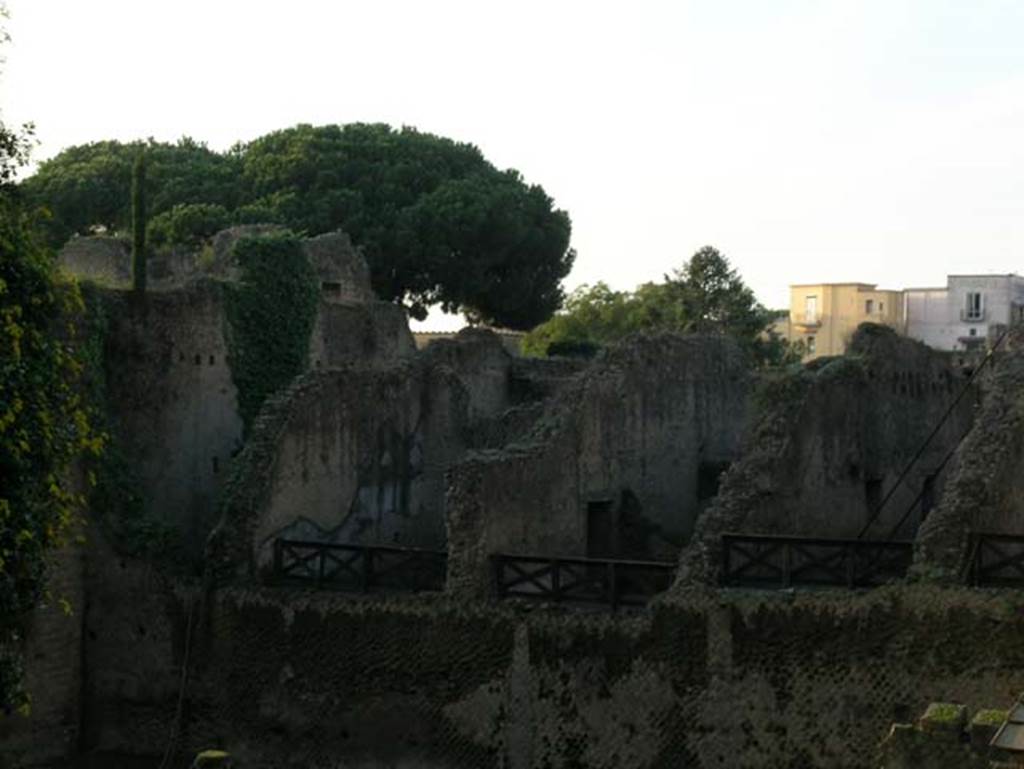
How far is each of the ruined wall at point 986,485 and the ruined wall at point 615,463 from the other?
569cm

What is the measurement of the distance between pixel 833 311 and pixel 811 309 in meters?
1.55

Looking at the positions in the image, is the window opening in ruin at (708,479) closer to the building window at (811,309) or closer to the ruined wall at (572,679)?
the ruined wall at (572,679)

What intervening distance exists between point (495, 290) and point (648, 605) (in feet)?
119

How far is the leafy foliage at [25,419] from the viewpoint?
17.6 m

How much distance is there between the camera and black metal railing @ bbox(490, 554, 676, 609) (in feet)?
72.9

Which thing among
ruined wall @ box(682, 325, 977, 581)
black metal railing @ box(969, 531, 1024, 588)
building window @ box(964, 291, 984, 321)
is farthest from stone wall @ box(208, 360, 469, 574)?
building window @ box(964, 291, 984, 321)

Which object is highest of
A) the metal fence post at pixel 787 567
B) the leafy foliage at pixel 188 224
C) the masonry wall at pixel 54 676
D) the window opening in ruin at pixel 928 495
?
the leafy foliage at pixel 188 224

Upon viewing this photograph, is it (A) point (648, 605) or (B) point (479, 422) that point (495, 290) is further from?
(A) point (648, 605)

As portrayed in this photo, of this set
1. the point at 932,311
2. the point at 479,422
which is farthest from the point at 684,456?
A: the point at 932,311

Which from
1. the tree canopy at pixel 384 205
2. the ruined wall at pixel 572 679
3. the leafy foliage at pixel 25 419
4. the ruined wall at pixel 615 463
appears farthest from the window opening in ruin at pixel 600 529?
the tree canopy at pixel 384 205

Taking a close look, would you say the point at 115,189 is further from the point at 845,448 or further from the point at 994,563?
the point at 994,563

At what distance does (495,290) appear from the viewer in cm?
5741

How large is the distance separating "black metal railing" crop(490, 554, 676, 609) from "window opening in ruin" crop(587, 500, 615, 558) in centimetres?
305

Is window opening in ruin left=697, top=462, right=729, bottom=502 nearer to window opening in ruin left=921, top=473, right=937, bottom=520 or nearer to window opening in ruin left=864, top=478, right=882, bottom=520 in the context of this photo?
window opening in ruin left=864, top=478, right=882, bottom=520
